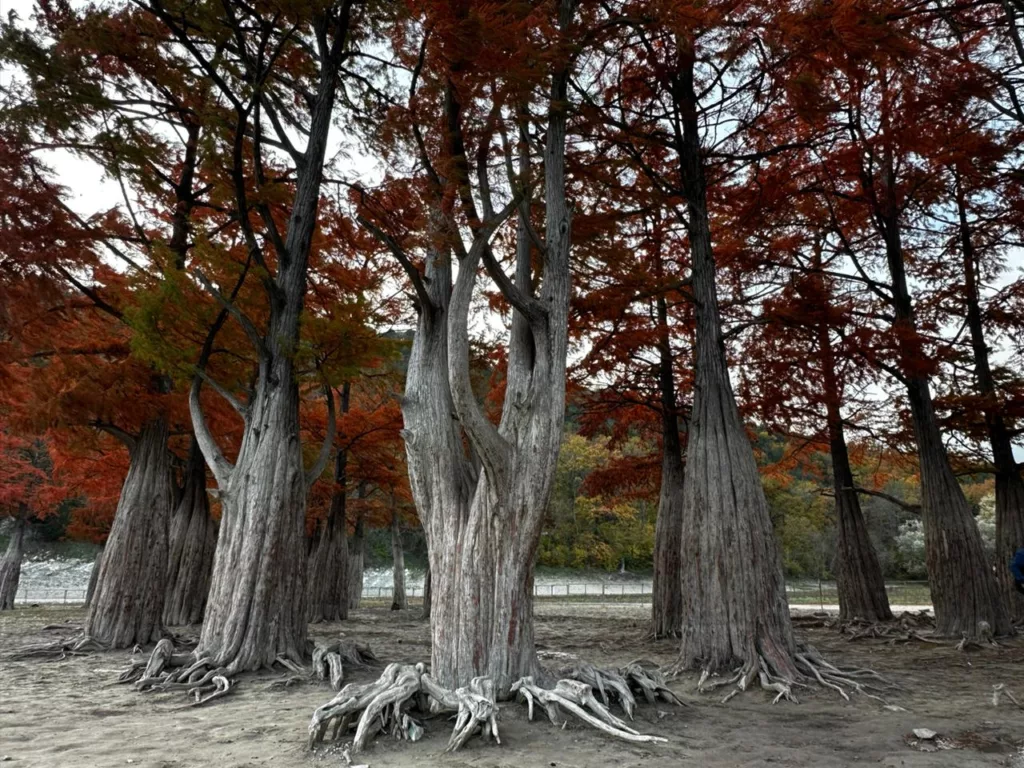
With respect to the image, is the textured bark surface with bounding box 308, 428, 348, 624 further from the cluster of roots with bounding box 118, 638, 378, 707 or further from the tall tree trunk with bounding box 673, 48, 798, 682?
the tall tree trunk with bounding box 673, 48, 798, 682

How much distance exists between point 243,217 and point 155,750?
6.10 meters

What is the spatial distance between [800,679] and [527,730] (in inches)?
140

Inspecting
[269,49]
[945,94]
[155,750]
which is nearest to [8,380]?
[269,49]

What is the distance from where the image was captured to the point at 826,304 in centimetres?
1034

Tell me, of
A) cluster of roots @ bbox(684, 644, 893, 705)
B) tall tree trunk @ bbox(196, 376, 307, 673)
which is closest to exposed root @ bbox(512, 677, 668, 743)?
cluster of roots @ bbox(684, 644, 893, 705)

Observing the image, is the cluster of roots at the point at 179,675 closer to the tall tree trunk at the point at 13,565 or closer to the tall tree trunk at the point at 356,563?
the tall tree trunk at the point at 356,563

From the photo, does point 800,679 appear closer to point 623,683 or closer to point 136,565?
point 623,683

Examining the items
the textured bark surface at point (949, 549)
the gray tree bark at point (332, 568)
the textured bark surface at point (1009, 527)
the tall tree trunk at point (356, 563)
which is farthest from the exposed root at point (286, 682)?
the textured bark surface at point (1009, 527)

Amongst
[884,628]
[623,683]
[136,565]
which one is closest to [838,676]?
[623,683]

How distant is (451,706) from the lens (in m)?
4.65

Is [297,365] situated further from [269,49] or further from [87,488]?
[87,488]

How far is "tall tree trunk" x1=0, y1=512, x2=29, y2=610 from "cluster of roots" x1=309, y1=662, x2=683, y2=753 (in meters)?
22.3

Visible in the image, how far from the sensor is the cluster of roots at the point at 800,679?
6.22 meters

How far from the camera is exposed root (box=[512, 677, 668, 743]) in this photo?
14.6 ft
